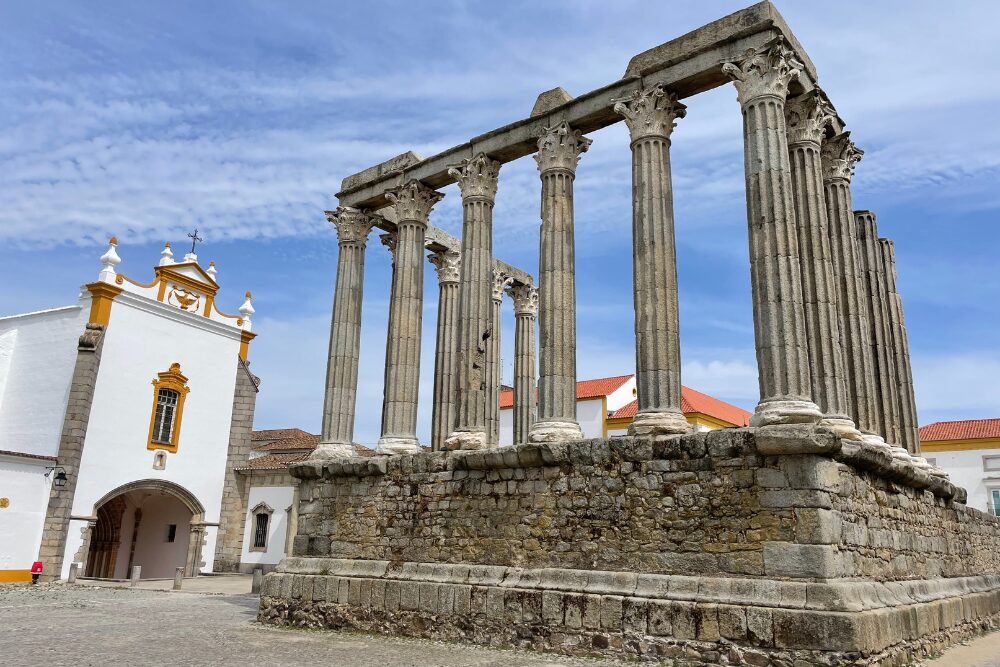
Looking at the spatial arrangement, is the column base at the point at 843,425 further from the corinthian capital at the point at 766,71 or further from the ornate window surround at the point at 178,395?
the ornate window surround at the point at 178,395

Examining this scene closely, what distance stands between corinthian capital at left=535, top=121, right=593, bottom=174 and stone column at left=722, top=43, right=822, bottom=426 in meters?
2.81

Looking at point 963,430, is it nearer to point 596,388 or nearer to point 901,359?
point 596,388

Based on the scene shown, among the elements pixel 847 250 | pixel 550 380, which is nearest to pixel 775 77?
pixel 847 250

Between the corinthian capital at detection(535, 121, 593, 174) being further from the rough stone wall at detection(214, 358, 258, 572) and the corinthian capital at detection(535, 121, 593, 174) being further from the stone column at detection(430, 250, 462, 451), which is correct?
the rough stone wall at detection(214, 358, 258, 572)

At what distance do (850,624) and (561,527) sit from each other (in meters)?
3.82

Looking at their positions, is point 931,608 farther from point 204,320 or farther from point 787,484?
point 204,320

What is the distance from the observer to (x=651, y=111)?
11227 mm

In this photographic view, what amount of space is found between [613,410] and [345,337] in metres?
19.5

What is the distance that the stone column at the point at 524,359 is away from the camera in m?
15.9

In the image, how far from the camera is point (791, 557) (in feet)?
26.3

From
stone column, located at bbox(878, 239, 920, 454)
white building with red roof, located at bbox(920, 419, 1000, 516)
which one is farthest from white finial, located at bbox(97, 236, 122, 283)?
white building with red roof, located at bbox(920, 419, 1000, 516)

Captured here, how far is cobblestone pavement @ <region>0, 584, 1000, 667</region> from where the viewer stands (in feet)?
28.7

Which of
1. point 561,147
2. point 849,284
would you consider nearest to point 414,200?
point 561,147

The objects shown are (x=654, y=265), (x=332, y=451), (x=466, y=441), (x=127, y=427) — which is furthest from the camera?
(x=127, y=427)
